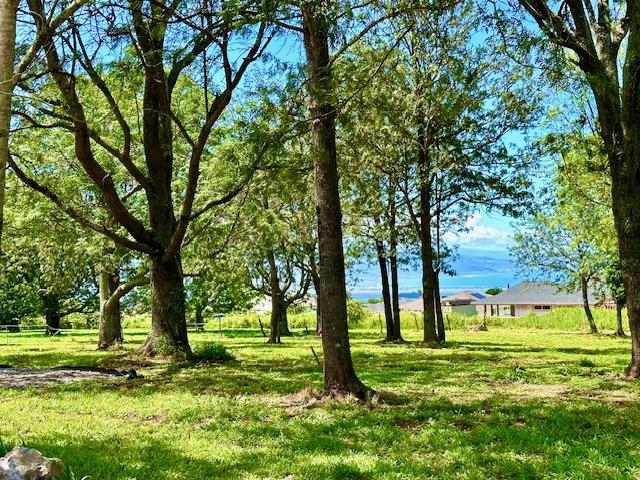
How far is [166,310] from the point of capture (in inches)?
510

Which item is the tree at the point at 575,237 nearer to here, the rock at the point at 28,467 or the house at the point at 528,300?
the rock at the point at 28,467

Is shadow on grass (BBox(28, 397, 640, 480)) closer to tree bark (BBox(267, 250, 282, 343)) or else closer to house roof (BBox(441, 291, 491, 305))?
tree bark (BBox(267, 250, 282, 343))

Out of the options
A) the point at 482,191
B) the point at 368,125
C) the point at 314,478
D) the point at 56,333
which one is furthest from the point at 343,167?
the point at 56,333

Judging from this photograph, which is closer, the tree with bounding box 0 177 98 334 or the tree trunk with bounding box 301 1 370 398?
the tree trunk with bounding box 301 1 370 398

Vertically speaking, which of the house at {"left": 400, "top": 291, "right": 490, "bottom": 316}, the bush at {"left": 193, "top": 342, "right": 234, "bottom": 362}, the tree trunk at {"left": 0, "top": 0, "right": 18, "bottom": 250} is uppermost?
the tree trunk at {"left": 0, "top": 0, "right": 18, "bottom": 250}

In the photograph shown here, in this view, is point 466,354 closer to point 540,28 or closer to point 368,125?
point 368,125

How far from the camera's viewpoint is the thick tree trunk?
21859 millimetres

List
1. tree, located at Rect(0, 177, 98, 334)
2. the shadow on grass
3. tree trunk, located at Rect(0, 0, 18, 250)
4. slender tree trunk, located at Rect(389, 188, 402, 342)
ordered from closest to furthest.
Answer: tree trunk, located at Rect(0, 0, 18, 250) → the shadow on grass → tree, located at Rect(0, 177, 98, 334) → slender tree trunk, located at Rect(389, 188, 402, 342)

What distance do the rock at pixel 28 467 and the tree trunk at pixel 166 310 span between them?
9.47 meters

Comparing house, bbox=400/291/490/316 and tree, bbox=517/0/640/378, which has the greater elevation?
tree, bbox=517/0/640/378

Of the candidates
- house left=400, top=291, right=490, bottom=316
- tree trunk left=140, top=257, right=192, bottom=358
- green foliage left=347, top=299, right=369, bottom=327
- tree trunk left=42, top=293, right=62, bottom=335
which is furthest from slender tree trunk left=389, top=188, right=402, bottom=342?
house left=400, top=291, right=490, bottom=316

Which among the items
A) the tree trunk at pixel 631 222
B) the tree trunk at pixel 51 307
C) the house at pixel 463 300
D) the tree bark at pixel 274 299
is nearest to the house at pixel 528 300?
the house at pixel 463 300

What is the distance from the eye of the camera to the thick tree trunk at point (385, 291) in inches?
861

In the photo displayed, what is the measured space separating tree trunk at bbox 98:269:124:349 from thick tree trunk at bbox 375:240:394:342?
9.56 meters
